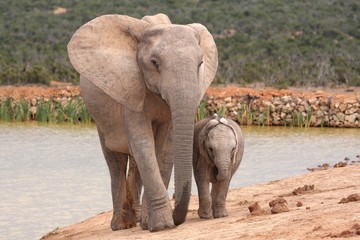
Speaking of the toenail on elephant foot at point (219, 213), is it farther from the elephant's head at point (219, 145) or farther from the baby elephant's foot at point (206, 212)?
the elephant's head at point (219, 145)

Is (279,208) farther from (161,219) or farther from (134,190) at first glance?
(134,190)

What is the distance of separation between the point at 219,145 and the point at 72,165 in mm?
8759

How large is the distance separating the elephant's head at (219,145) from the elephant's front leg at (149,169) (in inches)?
22.4

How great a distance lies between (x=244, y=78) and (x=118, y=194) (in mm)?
25887

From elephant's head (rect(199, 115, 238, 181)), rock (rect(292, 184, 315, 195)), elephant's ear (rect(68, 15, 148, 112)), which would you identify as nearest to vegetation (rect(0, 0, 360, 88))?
rock (rect(292, 184, 315, 195))

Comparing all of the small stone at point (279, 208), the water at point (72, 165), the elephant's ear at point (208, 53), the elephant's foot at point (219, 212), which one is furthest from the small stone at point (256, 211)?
the water at point (72, 165)

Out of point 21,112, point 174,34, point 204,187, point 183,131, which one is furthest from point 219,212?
point 21,112

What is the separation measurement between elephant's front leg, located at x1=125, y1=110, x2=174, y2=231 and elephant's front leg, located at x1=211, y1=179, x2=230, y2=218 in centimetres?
65

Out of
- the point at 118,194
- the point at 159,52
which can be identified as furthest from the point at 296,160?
the point at 159,52

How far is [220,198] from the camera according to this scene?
32.0 feet

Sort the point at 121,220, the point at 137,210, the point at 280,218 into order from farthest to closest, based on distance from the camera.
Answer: the point at 137,210, the point at 121,220, the point at 280,218

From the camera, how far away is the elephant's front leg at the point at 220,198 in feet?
32.1

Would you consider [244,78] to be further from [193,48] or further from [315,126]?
[193,48]

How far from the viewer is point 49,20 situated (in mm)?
60938
